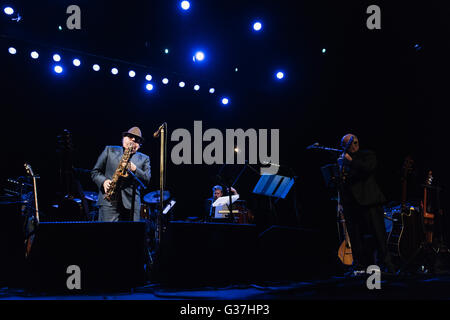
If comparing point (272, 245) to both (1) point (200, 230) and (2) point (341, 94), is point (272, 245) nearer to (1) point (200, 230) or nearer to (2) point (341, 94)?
(1) point (200, 230)

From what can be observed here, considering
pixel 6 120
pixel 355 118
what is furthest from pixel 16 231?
pixel 355 118

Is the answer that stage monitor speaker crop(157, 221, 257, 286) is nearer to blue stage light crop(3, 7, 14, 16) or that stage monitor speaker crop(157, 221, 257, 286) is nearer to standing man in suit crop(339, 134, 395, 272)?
standing man in suit crop(339, 134, 395, 272)

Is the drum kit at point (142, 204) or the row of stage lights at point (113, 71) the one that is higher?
the row of stage lights at point (113, 71)

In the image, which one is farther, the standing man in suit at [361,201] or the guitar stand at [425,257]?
the guitar stand at [425,257]

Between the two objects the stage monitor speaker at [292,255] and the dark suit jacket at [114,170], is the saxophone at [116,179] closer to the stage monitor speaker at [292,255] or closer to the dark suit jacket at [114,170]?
the dark suit jacket at [114,170]

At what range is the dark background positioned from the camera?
6055 millimetres

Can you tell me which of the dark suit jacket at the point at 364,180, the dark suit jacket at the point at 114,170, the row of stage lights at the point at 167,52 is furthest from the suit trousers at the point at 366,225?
the row of stage lights at the point at 167,52

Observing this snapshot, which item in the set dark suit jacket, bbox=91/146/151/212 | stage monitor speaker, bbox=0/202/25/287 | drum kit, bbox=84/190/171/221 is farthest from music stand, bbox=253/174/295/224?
stage monitor speaker, bbox=0/202/25/287

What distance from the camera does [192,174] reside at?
9039 mm

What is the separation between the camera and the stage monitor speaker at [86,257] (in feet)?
9.29

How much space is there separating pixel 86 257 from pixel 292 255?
200 cm

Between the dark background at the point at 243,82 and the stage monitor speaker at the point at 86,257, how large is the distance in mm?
3399

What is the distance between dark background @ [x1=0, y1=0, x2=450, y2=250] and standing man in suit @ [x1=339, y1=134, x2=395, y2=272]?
1.63 feet

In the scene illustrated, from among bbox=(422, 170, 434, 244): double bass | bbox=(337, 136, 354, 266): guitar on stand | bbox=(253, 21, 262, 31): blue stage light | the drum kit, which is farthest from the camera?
the drum kit
